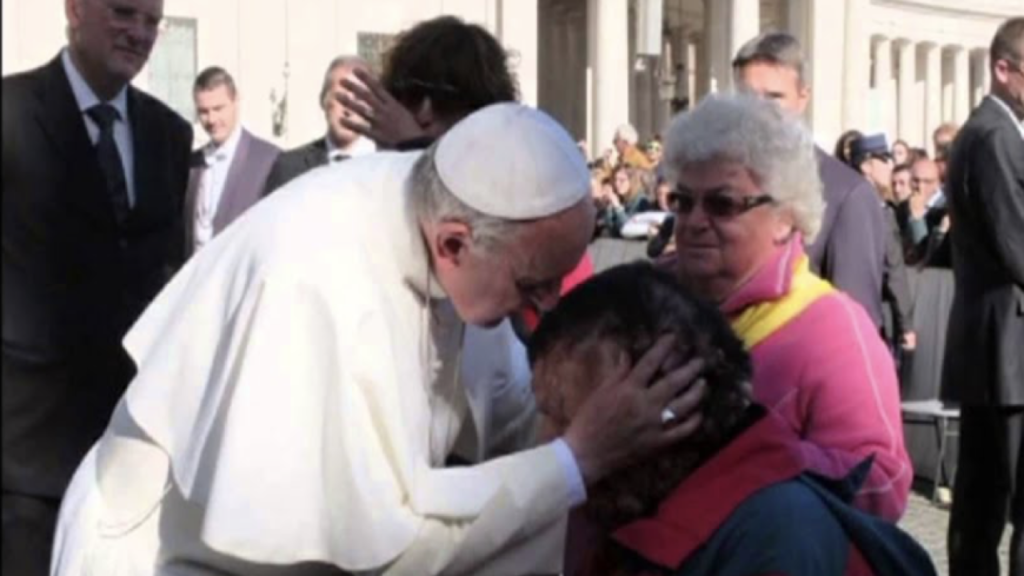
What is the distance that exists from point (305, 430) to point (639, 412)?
1.44 ft

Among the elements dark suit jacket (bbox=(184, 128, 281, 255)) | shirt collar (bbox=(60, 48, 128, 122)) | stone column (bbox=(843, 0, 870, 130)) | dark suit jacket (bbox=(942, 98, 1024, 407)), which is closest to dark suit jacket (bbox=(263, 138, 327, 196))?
dark suit jacket (bbox=(184, 128, 281, 255))

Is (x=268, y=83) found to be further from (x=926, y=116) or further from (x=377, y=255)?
(x=926, y=116)

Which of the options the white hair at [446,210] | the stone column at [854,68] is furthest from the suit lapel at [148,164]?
the stone column at [854,68]

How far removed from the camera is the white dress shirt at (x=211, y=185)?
8625mm

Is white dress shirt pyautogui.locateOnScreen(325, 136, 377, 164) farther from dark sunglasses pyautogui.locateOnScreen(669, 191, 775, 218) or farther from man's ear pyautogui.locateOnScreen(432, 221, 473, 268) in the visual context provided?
man's ear pyautogui.locateOnScreen(432, 221, 473, 268)

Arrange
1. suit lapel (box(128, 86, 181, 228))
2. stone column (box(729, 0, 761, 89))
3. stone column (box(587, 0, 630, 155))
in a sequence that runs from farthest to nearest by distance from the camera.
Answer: stone column (box(729, 0, 761, 89)), stone column (box(587, 0, 630, 155)), suit lapel (box(128, 86, 181, 228))

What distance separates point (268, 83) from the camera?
1574 inches

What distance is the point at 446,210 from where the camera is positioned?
A: 256cm

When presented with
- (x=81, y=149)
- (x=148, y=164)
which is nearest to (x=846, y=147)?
(x=148, y=164)

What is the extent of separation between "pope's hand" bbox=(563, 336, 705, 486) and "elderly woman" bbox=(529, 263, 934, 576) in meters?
0.02

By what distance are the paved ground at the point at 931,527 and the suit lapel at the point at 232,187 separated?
3754 mm

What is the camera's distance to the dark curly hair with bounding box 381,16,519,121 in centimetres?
437

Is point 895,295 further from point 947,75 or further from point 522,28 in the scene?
point 947,75

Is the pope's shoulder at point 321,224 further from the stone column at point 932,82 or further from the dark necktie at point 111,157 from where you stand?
the stone column at point 932,82
